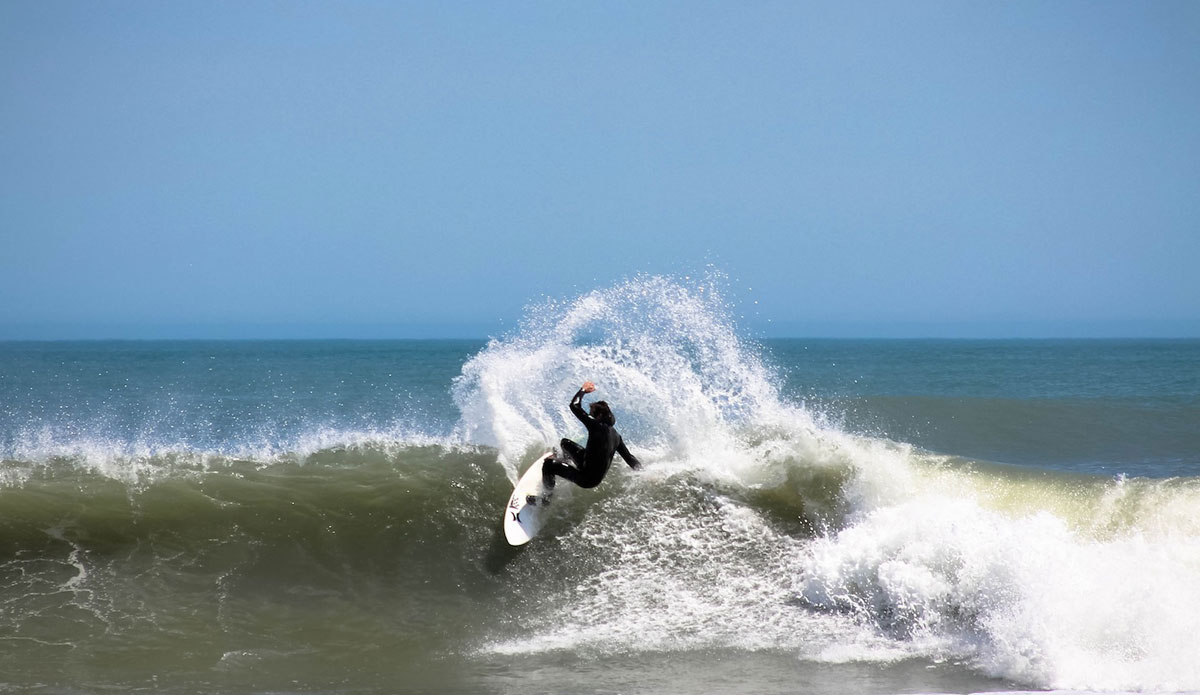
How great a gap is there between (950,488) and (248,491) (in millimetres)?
7941

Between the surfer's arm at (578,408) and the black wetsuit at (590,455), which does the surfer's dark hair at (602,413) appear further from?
the surfer's arm at (578,408)

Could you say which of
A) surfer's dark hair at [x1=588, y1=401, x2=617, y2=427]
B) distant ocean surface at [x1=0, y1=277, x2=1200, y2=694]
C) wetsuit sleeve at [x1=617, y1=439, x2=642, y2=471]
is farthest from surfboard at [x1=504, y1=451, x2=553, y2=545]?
surfer's dark hair at [x1=588, y1=401, x2=617, y2=427]

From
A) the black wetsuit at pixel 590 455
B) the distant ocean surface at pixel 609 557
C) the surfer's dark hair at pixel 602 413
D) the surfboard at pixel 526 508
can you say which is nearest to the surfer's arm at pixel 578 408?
the black wetsuit at pixel 590 455

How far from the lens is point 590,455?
9578 mm

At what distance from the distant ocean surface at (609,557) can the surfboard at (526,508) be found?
15 cm

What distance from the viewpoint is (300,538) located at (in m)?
9.77

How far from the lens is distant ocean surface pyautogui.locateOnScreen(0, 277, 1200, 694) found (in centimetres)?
724

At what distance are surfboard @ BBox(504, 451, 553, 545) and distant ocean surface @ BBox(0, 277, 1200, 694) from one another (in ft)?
0.50

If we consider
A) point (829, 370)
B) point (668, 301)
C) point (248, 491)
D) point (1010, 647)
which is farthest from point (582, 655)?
point (829, 370)

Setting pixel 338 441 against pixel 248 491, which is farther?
pixel 338 441

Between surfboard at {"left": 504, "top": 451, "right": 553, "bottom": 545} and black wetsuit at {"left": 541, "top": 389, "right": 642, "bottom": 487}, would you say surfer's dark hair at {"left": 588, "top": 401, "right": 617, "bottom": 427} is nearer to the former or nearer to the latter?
black wetsuit at {"left": 541, "top": 389, "right": 642, "bottom": 487}

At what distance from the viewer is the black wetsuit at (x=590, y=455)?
31.0ft

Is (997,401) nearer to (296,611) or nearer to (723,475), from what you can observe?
(723,475)

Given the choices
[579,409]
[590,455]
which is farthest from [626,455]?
[579,409]
